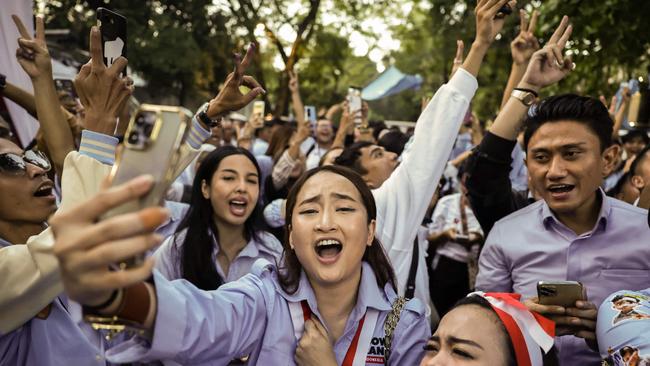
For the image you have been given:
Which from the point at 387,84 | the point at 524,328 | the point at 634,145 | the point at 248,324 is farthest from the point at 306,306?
the point at 387,84

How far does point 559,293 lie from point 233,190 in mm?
2115

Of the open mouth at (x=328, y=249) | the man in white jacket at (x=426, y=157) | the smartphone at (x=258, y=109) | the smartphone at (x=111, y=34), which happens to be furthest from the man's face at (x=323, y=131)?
the open mouth at (x=328, y=249)

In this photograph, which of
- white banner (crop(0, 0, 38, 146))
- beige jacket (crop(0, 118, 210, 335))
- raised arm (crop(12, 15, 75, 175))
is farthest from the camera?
white banner (crop(0, 0, 38, 146))

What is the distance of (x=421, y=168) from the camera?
2971mm

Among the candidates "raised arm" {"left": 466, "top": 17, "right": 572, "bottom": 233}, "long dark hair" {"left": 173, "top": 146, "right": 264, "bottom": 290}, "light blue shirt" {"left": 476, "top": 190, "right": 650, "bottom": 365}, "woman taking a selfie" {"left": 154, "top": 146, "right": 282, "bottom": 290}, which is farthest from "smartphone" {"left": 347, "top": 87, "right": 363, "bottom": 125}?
"light blue shirt" {"left": 476, "top": 190, "right": 650, "bottom": 365}

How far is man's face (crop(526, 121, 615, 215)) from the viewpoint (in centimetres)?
275

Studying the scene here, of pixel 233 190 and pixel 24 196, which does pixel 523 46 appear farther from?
pixel 24 196

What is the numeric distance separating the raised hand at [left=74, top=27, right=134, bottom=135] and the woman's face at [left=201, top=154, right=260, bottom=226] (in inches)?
54.2

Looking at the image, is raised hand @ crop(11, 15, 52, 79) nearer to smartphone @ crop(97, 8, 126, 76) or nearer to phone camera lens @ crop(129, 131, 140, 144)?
smartphone @ crop(97, 8, 126, 76)

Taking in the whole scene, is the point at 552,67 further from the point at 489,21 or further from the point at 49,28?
the point at 49,28

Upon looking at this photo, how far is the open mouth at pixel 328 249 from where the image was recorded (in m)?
2.33

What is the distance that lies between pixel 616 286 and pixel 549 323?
75cm

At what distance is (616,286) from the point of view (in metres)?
2.71

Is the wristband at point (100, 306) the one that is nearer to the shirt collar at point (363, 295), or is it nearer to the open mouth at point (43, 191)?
the shirt collar at point (363, 295)
